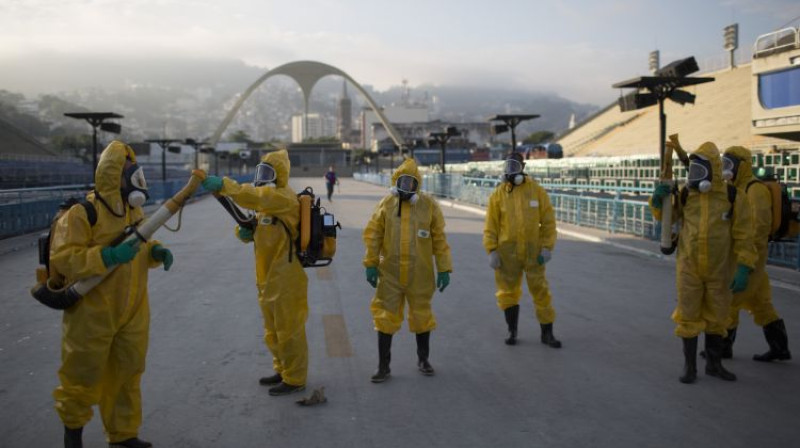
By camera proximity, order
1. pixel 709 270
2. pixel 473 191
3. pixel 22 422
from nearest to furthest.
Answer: pixel 22 422, pixel 709 270, pixel 473 191

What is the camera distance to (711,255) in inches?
204

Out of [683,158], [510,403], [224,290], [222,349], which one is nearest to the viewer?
[510,403]

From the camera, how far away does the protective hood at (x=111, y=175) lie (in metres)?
3.91

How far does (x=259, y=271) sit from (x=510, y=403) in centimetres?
219

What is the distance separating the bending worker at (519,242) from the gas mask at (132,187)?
3396mm

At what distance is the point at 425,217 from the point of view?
552 centimetres

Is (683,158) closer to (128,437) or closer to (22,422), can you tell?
(128,437)

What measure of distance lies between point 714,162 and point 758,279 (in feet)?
4.03

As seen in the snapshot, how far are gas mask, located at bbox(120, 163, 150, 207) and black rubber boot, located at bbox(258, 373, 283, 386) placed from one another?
1.87 meters

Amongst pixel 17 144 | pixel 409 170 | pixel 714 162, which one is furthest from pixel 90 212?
pixel 17 144

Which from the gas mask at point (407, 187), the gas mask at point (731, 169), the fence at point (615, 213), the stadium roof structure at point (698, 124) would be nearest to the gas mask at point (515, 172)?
the gas mask at point (407, 187)

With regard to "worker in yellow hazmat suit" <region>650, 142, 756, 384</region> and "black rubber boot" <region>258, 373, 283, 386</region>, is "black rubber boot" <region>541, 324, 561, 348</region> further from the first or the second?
"black rubber boot" <region>258, 373, 283, 386</region>

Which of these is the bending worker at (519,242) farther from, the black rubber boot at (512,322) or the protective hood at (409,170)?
the protective hood at (409,170)

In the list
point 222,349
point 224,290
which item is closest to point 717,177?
point 222,349
